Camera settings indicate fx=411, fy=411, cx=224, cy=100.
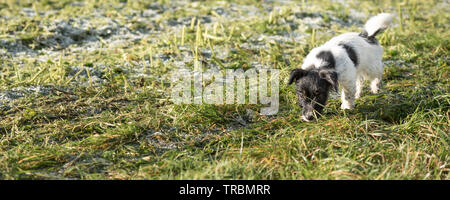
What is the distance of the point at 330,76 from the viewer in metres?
4.36

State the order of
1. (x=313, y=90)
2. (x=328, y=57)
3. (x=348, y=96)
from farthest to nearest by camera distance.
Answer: (x=348, y=96) → (x=328, y=57) → (x=313, y=90)

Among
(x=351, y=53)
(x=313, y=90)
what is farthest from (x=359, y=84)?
(x=313, y=90)

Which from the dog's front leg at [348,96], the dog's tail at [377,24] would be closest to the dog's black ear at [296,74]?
the dog's front leg at [348,96]

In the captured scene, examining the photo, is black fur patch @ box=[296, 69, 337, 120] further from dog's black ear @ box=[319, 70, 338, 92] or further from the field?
the field

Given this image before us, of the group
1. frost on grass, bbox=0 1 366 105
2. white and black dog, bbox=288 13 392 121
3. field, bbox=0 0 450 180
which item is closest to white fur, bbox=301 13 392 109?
white and black dog, bbox=288 13 392 121

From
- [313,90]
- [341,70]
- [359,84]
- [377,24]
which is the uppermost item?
[377,24]

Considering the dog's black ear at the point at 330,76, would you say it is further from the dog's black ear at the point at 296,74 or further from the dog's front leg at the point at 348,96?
the dog's front leg at the point at 348,96

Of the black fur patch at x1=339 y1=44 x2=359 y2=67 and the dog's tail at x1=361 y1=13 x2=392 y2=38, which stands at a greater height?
the dog's tail at x1=361 y1=13 x2=392 y2=38

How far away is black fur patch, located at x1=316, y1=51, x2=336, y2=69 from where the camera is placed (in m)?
4.71

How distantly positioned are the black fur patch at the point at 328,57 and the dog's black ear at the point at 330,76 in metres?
0.28

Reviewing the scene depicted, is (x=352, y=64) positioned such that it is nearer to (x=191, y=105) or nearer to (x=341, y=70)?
(x=341, y=70)

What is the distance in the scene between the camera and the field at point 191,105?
364 centimetres

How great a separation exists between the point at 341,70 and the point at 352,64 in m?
0.25
